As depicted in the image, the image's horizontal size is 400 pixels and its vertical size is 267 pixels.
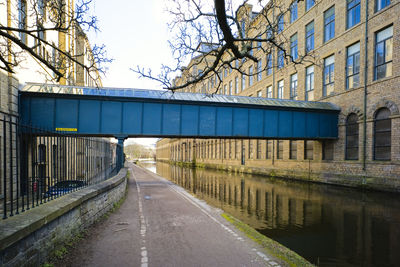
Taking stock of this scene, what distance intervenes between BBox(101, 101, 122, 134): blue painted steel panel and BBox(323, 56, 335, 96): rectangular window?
18388 mm

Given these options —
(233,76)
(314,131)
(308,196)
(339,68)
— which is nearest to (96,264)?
(308,196)

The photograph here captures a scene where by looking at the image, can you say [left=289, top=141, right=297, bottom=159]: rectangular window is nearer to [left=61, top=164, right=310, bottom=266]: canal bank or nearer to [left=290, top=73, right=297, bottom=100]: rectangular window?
[left=290, top=73, right=297, bottom=100]: rectangular window

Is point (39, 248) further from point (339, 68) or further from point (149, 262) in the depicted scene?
point (339, 68)

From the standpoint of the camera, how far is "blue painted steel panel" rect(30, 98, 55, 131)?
14.5 metres

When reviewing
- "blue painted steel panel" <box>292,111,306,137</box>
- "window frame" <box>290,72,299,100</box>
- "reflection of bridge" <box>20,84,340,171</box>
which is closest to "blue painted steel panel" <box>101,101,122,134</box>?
"reflection of bridge" <box>20,84,340,171</box>

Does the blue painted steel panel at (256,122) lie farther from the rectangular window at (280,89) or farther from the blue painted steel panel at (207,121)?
the rectangular window at (280,89)

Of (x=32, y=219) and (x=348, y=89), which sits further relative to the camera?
(x=348, y=89)

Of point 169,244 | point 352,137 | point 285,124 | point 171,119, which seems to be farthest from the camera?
point 285,124

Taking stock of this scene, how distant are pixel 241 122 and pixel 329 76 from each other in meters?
9.80

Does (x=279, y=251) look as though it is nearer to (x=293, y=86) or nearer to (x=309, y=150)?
(x=309, y=150)

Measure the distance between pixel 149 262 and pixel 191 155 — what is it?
5743cm

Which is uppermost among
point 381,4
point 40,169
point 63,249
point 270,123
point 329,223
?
point 381,4

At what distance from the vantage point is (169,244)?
5523 millimetres

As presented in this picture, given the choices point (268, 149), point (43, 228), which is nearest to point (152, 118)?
point (43, 228)
